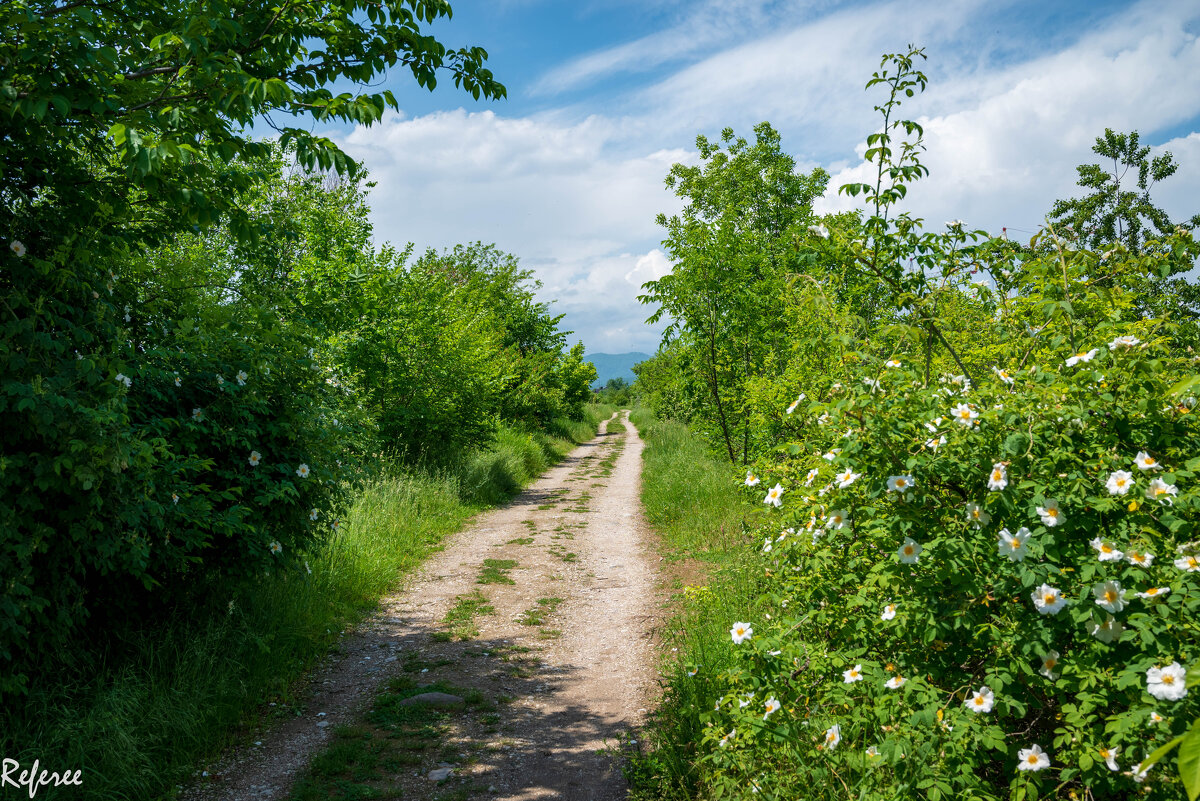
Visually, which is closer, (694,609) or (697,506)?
(694,609)

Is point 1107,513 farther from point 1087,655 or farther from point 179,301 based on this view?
point 179,301

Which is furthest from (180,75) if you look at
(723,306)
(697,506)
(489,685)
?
(697,506)

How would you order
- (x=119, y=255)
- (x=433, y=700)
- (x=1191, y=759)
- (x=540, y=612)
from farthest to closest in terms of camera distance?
(x=540, y=612) → (x=433, y=700) → (x=119, y=255) → (x=1191, y=759)

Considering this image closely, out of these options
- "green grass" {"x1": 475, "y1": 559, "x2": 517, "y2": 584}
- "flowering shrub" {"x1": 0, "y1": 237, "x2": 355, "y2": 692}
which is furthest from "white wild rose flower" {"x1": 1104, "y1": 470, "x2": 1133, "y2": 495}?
"green grass" {"x1": 475, "y1": 559, "x2": 517, "y2": 584}

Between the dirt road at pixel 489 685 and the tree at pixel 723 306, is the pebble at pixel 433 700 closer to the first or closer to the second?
the dirt road at pixel 489 685

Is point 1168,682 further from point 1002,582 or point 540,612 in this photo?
point 540,612

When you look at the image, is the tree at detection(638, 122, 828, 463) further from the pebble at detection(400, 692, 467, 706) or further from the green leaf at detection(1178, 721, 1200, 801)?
the green leaf at detection(1178, 721, 1200, 801)

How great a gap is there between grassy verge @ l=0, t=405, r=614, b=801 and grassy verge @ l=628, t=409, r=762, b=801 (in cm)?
250

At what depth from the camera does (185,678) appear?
4316mm

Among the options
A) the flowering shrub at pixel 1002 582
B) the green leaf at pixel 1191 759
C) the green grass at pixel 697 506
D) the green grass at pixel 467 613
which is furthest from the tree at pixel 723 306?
the green leaf at pixel 1191 759

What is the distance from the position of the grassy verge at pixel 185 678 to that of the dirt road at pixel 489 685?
0.22 m

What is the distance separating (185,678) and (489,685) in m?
1.99

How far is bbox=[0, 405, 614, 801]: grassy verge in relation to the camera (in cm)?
355

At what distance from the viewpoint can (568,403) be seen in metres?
33.1
